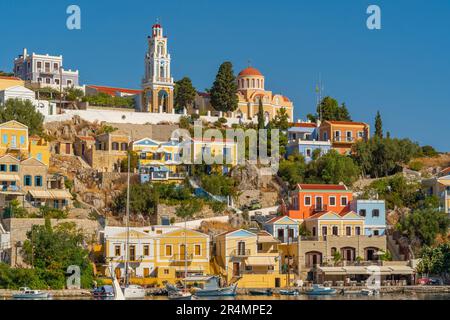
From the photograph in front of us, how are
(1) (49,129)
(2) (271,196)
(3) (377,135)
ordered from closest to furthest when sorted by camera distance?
(2) (271,196), (1) (49,129), (3) (377,135)

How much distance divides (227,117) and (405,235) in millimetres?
20153

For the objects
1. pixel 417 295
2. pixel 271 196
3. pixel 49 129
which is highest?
pixel 49 129

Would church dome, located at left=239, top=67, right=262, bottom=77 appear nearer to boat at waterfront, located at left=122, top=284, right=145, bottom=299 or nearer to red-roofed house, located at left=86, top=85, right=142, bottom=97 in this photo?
red-roofed house, located at left=86, top=85, right=142, bottom=97

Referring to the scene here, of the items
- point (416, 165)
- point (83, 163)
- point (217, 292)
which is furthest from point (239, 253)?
point (416, 165)

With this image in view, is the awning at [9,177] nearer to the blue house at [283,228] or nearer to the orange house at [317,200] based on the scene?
the blue house at [283,228]

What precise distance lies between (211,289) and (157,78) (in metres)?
28.1

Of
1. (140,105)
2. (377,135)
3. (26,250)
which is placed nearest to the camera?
(26,250)

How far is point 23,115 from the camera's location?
54438 millimetres

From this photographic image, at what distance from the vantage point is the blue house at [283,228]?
153 feet

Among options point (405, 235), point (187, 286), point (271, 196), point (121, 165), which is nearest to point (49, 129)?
point (121, 165)

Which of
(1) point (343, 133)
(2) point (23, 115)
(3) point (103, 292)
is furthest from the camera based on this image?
(1) point (343, 133)

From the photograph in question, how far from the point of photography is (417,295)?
4059cm

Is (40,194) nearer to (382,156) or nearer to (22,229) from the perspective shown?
(22,229)

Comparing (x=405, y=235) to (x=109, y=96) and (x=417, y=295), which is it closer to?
(x=417, y=295)
